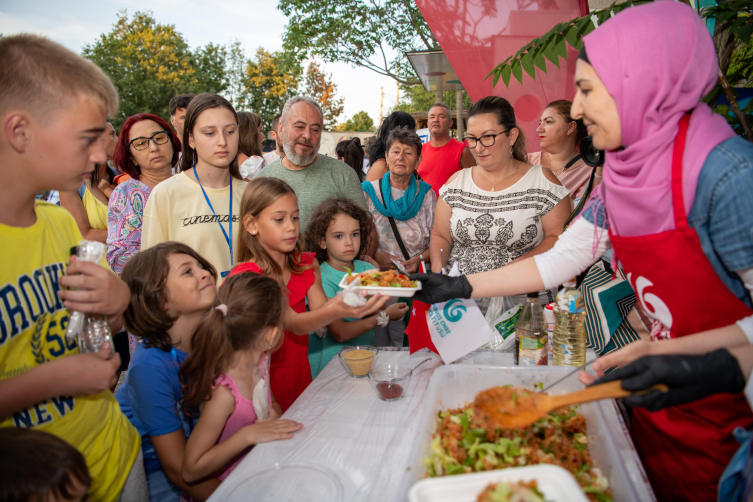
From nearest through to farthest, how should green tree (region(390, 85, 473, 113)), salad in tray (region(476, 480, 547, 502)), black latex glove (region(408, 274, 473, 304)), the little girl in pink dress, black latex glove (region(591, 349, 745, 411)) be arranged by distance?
1. salad in tray (region(476, 480, 547, 502))
2. black latex glove (region(591, 349, 745, 411))
3. the little girl in pink dress
4. black latex glove (region(408, 274, 473, 304))
5. green tree (region(390, 85, 473, 113))

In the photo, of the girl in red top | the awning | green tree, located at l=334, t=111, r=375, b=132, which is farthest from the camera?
green tree, located at l=334, t=111, r=375, b=132

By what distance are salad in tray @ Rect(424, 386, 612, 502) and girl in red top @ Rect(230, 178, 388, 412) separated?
1250 mm

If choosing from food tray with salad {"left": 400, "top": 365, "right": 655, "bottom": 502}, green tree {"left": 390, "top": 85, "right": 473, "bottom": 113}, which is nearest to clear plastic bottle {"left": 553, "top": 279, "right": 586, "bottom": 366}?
food tray with salad {"left": 400, "top": 365, "right": 655, "bottom": 502}

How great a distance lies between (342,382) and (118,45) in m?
27.7

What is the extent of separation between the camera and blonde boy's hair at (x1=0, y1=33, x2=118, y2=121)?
1.20m

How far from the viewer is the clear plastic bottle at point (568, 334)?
2.04m

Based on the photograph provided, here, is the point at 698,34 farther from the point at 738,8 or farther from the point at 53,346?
the point at 53,346

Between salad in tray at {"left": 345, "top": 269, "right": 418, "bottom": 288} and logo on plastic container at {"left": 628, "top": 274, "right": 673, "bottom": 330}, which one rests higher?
salad in tray at {"left": 345, "top": 269, "right": 418, "bottom": 288}

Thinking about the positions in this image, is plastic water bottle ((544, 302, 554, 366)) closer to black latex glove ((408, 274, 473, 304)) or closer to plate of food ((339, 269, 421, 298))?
black latex glove ((408, 274, 473, 304))

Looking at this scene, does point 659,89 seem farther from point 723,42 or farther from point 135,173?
point 135,173

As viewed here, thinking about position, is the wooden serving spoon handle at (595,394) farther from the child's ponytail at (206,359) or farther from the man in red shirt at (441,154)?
the man in red shirt at (441,154)

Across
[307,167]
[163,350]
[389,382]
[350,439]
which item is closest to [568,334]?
[389,382]

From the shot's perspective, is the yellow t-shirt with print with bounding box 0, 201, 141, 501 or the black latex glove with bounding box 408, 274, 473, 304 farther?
the black latex glove with bounding box 408, 274, 473, 304

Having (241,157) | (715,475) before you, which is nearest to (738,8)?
(715,475)
